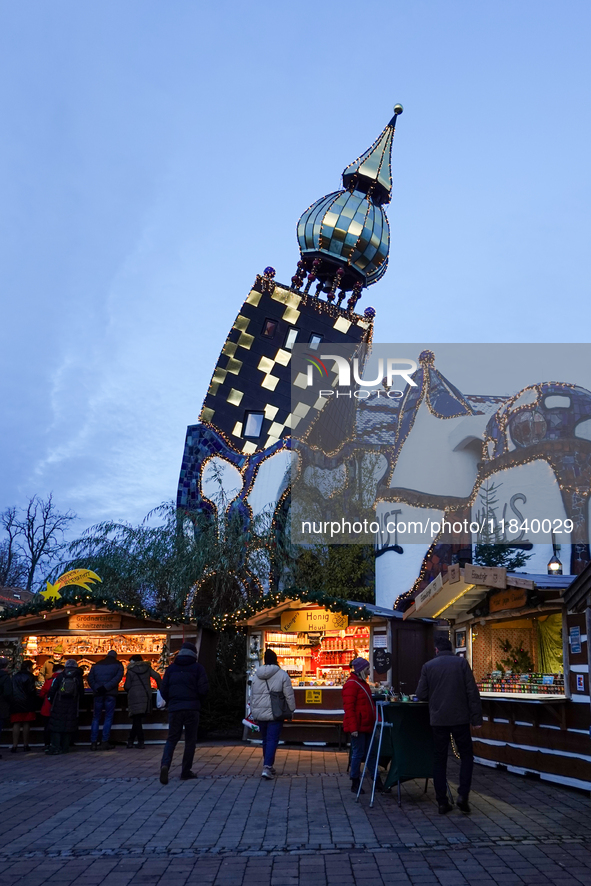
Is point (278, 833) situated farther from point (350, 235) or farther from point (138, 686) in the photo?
point (350, 235)

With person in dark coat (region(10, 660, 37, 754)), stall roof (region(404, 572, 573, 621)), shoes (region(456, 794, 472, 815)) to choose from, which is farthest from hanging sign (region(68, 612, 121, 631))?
shoes (region(456, 794, 472, 815))

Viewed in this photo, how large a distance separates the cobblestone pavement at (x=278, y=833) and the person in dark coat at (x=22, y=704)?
3.64 m

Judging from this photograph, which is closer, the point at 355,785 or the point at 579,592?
the point at 355,785

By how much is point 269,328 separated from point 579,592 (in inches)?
1032

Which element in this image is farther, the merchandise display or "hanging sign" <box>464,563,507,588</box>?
the merchandise display

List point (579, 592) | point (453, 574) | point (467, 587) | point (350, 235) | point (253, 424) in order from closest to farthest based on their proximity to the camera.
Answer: point (579, 592)
point (453, 574)
point (467, 587)
point (253, 424)
point (350, 235)

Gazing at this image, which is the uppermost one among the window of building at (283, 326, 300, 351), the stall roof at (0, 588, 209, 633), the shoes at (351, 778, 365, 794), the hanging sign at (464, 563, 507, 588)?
the window of building at (283, 326, 300, 351)

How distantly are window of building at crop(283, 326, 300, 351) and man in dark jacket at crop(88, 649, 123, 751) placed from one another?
2119cm

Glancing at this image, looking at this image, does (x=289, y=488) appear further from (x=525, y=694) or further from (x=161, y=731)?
(x=525, y=694)

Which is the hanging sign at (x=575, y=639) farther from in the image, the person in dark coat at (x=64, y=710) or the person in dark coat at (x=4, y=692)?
the person in dark coat at (x=4, y=692)

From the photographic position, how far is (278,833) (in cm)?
689

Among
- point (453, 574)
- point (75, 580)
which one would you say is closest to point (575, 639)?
point (453, 574)

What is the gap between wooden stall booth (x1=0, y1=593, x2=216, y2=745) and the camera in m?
15.2

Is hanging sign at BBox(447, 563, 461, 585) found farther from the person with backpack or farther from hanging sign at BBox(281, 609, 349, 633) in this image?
the person with backpack
